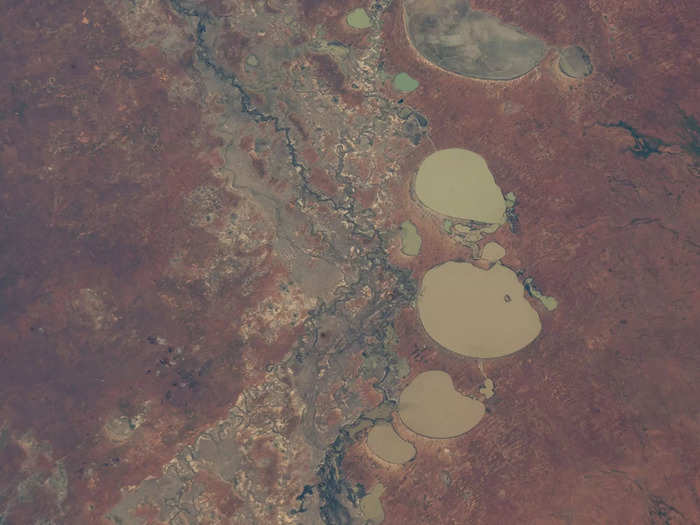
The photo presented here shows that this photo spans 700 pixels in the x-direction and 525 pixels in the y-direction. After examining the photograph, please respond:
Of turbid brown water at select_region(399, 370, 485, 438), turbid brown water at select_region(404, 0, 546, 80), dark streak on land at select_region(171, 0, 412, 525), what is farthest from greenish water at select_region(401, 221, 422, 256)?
turbid brown water at select_region(404, 0, 546, 80)

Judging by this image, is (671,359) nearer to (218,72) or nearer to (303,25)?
(303,25)

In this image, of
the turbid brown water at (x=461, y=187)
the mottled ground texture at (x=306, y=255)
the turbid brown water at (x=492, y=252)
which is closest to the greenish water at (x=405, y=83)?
the mottled ground texture at (x=306, y=255)

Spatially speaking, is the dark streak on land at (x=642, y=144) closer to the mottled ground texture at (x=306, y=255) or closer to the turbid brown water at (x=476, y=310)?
the mottled ground texture at (x=306, y=255)

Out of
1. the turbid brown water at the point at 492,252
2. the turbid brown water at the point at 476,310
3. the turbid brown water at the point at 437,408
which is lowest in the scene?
the turbid brown water at the point at 437,408

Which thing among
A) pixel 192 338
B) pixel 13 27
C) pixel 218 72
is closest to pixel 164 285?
pixel 192 338

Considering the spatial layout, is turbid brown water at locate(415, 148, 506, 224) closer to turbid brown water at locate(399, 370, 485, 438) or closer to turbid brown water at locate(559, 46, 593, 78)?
turbid brown water at locate(559, 46, 593, 78)

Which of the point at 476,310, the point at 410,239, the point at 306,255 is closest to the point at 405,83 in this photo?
the point at 410,239

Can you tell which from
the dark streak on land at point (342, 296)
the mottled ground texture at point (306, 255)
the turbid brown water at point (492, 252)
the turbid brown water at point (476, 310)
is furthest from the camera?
the turbid brown water at point (492, 252)

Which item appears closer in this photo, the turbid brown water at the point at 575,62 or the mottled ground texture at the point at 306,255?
the mottled ground texture at the point at 306,255
